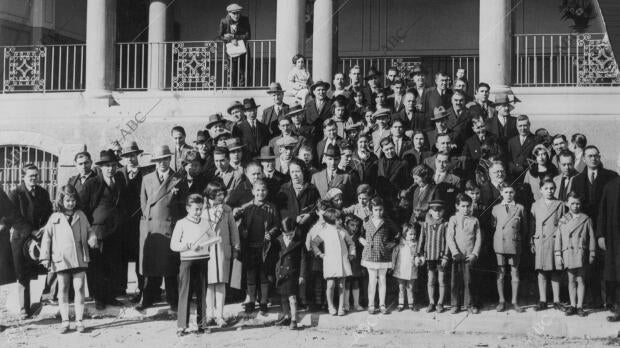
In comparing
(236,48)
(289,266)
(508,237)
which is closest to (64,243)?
(289,266)

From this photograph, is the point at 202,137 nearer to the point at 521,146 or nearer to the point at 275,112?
the point at 275,112

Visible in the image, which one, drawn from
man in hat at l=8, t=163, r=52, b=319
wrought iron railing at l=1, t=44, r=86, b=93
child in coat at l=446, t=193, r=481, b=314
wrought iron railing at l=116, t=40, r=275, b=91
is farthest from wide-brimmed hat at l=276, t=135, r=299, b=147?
wrought iron railing at l=1, t=44, r=86, b=93

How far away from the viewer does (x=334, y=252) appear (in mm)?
11547

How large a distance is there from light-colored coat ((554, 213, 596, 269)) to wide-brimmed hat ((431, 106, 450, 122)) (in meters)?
2.55

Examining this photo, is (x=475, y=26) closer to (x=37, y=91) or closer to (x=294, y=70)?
(x=294, y=70)

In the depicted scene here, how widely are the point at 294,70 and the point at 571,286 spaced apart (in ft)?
21.6

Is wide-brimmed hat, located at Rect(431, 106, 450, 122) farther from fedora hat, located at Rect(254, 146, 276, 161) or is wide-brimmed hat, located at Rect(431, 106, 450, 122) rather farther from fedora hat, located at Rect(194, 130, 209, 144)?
fedora hat, located at Rect(194, 130, 209, 144)

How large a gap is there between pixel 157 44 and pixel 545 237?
12.0m

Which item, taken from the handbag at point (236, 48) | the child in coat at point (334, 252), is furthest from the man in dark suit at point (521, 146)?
the handbag at point (236, 48)

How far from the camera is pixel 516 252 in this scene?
1153 centimetres

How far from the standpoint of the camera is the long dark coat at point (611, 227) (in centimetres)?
1114

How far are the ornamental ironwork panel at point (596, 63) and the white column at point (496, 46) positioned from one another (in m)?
1.38

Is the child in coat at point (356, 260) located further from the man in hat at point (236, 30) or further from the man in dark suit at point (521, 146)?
the man in hat at point (236, 30)

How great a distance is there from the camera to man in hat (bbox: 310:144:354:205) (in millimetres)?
12141
